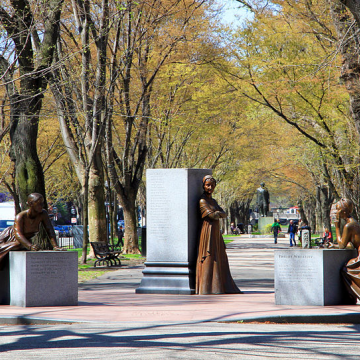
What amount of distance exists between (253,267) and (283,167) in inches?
1062

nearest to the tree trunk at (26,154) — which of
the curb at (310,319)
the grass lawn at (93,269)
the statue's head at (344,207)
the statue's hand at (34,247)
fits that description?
the grass lawn at (93,269)

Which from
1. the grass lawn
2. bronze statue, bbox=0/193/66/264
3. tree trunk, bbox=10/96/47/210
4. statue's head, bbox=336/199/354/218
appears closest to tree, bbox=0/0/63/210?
tree trunk, bbox=10/96/47/210

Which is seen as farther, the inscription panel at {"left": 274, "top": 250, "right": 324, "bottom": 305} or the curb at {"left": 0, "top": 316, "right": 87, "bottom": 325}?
the inscription panel at {"left": 274, "top": 250, "right": 324, "bottom": 305}

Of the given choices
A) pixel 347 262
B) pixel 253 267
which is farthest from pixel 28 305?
pixel 253 267

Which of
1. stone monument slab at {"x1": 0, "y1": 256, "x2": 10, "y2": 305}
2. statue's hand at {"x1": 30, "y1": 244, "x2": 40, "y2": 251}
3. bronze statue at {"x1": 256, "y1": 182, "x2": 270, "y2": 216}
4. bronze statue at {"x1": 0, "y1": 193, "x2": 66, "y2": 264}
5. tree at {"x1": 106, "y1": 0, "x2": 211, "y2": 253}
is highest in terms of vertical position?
tree at {"x1": 106, "y1": 0, "x2": 211, "y2": 253}

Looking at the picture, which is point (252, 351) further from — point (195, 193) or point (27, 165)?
point (27, 165)

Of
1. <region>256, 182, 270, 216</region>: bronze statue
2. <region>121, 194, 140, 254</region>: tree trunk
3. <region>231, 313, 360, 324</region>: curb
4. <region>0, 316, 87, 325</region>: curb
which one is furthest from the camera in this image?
<region>256, 182, 270, 216</region>: bronze statue

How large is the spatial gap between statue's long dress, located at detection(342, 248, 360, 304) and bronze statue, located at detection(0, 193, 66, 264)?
4787 millimetres

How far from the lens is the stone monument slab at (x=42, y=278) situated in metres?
10.4

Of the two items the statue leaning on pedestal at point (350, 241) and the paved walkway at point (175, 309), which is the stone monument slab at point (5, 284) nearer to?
the paved walkway at point (175, 309)

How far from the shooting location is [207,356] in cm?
666

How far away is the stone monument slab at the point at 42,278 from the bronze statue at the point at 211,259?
3000 mm

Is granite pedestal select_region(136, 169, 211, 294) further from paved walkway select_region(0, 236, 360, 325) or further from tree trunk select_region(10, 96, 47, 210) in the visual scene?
tree trunk select_region(10, 96, 47, 210)

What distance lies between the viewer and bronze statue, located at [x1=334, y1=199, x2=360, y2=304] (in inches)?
402
